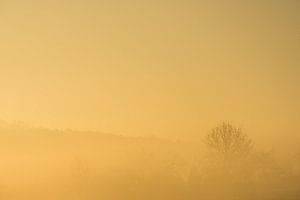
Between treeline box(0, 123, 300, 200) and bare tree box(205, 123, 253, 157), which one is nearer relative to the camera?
treeline box(0, 123, 300, 200)

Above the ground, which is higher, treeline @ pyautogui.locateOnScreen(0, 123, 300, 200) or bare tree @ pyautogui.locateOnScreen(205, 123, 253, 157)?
bare tree @ pyautogui.locateOnScreen(205, 123, 253, 157)

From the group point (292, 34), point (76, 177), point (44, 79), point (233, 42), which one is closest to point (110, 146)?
point (76, 177)

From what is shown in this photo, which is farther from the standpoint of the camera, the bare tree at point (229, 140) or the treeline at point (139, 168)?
the bare tree at point (229, 140)

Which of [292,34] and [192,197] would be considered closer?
[192,197]

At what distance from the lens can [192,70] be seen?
38.9 feet

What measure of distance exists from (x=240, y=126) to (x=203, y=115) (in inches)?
44.0

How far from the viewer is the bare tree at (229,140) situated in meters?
11.9

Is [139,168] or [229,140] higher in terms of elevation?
[229,140]

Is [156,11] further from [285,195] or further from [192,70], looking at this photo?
[285,195]

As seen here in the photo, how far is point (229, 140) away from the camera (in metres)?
12.2

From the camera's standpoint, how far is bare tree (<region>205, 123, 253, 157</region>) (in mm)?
11922

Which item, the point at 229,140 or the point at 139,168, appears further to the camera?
the point at 229,140

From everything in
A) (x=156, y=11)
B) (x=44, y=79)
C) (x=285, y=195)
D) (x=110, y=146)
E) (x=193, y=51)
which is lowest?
(x=285, y=195)

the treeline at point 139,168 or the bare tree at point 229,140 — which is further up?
the bare tree at point 229,140
